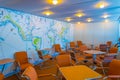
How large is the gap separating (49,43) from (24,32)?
225 centimetres

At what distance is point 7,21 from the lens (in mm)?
4715

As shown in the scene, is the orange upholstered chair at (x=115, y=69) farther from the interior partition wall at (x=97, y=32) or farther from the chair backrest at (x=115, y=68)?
the interior partition wall at (x=97, y=32)

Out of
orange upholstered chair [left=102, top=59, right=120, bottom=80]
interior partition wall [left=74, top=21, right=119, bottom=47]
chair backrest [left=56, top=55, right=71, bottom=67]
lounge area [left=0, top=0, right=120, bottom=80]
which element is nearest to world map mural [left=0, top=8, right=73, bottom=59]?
lounge area [left=0, top=0, right=120, bottom=80]

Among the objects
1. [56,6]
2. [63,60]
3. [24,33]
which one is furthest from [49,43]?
[63,60]

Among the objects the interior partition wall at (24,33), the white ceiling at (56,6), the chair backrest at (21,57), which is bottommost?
the chair backrest at (21,57)

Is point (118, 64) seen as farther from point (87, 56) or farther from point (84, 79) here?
point (87, 56)

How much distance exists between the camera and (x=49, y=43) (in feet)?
24.8

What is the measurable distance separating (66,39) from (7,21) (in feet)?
18.8

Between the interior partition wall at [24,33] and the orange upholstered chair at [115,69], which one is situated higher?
the interior partition wall at [24,33]

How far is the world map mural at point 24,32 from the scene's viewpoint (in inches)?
181

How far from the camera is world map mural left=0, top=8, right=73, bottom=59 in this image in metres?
4.60

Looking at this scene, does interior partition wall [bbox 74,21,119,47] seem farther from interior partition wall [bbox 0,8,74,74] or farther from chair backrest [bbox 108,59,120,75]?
chair backrest [bbox 108,59,120,75]

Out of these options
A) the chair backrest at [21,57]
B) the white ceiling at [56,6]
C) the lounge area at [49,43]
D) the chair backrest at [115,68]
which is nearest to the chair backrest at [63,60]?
the lounge area at [49,43]

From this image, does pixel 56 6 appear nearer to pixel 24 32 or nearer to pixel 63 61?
pixel 24 32
